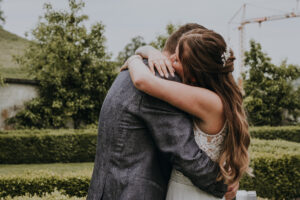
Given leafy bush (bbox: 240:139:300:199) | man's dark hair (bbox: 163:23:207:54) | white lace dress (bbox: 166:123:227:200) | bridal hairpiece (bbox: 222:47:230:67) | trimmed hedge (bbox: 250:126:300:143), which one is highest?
man's dark hair (bbox: 163:23:207:54)

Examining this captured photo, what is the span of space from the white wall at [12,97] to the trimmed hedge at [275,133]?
35.0ft

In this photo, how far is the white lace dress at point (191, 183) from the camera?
6.66 ft

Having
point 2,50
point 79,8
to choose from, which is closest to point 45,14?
point 79,8

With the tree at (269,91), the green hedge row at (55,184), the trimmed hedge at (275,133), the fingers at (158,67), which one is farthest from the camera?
the tree at (269,91)

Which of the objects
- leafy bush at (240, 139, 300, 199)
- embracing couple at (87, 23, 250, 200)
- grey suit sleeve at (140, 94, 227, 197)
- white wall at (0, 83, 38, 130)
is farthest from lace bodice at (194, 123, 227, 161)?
white wall at (0, 83, 38, 130)

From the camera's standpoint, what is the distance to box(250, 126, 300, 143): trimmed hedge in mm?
15135

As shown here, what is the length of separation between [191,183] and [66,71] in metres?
14.0

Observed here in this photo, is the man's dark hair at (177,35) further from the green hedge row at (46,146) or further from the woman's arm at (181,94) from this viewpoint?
the green hedge row at (46,146)

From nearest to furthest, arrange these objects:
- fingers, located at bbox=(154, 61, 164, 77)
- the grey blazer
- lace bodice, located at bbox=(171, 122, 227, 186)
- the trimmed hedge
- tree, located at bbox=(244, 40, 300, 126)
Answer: the grey blazer → fingers, located at bbox=(154, 61, 164, 77) → lace bodice, located at bbox=(171, 122, 227, 186) → the trimmed hedge → tree, located at bbox=(244, 40, 300, 126)

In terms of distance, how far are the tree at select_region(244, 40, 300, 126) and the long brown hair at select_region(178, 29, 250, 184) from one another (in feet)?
56.2

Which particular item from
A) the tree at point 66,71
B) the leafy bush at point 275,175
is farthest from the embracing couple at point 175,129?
the tree at point 66,71

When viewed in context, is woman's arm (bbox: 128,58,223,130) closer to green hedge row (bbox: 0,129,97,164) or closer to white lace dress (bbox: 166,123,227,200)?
white lace dress (bbox: 166,123,227,200)

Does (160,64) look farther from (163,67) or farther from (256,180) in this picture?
(256,180)

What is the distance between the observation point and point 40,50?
15.5 metres
